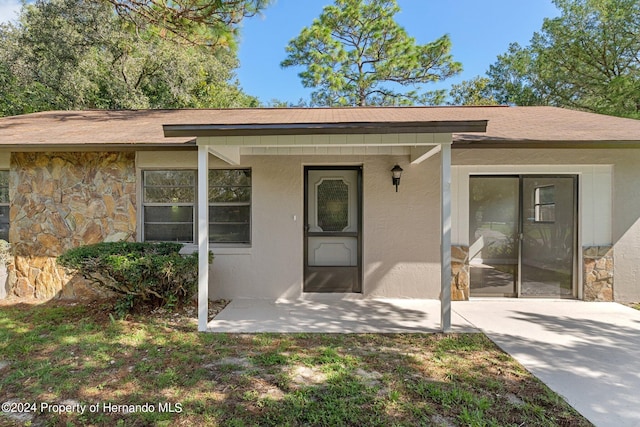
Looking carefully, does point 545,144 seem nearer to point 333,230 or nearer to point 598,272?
point 598,272

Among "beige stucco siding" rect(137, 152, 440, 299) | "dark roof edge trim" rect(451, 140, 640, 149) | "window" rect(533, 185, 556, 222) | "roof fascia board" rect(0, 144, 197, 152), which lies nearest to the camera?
"dark roof edge trim" rect(451, 140, 640, 149)

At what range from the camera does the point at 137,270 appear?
14.3 feet

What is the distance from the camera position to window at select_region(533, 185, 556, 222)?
5582mm

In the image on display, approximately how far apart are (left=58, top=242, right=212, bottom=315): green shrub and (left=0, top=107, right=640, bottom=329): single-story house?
2.86 feet

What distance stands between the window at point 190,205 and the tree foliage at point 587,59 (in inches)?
562

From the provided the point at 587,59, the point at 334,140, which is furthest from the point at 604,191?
the point at 587,59

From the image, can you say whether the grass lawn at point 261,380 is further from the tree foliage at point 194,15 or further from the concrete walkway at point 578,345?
the tree foliage at point 194,15

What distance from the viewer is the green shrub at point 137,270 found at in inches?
170

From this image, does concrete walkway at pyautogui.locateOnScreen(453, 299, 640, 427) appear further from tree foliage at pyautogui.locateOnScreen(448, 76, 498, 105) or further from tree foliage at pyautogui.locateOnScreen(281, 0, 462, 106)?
tree foliage at pyautogui.locateOnScreen(448, 76, 498, 105)

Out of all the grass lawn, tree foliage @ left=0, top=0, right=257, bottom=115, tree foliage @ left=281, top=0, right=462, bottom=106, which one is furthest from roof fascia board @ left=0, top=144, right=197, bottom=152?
tree foliage @ left=281, top=0, right=462, bottom=106

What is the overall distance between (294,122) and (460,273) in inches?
152

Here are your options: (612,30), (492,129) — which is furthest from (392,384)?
(612,30)

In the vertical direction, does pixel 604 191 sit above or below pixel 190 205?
above

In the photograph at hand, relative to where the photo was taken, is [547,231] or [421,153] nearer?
[421,153]
